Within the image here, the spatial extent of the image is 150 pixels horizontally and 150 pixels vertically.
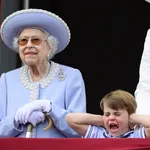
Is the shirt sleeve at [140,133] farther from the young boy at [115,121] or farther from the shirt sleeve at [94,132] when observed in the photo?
the shirt sleeve at [94,132]

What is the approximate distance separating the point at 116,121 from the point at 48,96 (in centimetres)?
41

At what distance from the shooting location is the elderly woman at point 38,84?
9.79 ft

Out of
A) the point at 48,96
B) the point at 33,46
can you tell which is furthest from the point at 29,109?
the point at 33,46

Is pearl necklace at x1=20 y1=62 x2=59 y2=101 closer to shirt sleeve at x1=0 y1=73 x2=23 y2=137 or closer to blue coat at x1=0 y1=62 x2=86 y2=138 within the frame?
blue coat at x1=0 y1=62 x2=86 y2=138

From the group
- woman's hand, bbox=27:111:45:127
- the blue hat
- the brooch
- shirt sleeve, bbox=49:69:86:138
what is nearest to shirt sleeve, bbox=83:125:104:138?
shirt sleeve, bbox=49:69:86:138

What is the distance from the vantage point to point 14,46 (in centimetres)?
328

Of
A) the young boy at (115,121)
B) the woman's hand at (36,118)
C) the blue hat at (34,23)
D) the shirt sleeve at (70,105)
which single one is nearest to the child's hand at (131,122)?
the young boy at (115,121)

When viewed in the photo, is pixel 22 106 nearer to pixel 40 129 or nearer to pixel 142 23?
pixel 40 129

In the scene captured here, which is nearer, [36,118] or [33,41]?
[36,118]

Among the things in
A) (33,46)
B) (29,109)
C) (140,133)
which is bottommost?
(140,133)

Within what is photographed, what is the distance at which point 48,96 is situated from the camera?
3.13 meters

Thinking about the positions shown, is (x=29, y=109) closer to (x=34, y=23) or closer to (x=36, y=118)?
(x=36, y=118)

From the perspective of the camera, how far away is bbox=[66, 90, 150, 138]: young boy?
286 centimetres

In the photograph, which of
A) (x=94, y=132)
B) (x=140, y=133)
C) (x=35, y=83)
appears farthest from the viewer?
(x=35, y=83)
